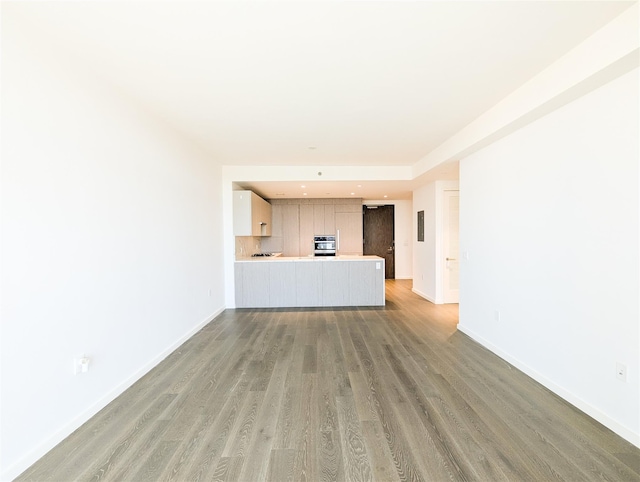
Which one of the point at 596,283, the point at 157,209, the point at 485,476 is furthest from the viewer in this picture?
the point at 157,209

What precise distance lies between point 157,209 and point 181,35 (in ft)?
5.92

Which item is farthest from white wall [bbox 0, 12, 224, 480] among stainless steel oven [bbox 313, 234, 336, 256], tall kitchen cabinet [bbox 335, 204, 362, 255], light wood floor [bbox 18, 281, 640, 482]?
tall kitchen cabinet [bbox 335, 204, 362, 255]

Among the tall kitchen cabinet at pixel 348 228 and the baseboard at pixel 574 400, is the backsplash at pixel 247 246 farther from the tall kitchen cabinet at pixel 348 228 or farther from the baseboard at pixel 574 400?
the baseboard at pixel 574 400

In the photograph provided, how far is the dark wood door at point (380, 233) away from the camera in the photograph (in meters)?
8.68

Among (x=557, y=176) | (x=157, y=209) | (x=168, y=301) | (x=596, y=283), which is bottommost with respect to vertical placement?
(x=168, y=301)

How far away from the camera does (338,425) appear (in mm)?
2037

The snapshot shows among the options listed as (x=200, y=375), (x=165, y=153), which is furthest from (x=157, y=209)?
(x=200, y=375)

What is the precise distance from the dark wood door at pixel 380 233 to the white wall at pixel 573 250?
5.26 metres

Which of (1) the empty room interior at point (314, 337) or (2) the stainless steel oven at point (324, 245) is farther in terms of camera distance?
(2) the stainless steel oven at point (324, 245)

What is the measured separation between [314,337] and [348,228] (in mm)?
4328

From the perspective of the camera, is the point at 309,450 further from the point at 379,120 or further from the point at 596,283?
the point at 379,120

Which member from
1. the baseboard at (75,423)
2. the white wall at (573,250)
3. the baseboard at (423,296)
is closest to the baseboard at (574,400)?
the white wall at (573,250)

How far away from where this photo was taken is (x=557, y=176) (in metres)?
2.43

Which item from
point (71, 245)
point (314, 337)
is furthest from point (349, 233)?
point (71, 245)
